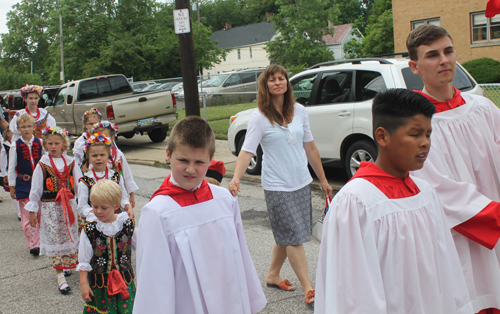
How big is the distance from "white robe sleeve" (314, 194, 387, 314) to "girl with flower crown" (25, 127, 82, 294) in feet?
12.6

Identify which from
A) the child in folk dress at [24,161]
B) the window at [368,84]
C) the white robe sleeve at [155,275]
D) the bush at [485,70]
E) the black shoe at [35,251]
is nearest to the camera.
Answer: the white robe sleeve at [155,275]

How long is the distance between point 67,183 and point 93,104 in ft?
28.7

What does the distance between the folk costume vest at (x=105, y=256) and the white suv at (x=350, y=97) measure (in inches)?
176

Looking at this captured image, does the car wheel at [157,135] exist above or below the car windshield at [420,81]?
below

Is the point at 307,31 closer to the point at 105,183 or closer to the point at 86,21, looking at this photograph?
the point at 86,21

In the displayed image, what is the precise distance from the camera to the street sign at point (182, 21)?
9570 millimetres

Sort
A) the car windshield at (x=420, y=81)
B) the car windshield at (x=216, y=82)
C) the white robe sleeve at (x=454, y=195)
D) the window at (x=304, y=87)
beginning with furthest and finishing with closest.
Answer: the car windshield at (x=216, y=82) < the window at (x=304, y=87) < the car windshield at (x=420, y=81) < the white robe sleeve at (x=454, y=195)

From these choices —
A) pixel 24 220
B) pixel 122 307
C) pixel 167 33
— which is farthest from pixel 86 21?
pixel 122 307

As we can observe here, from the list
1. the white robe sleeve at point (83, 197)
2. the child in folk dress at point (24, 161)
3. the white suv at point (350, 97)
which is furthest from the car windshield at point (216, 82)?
the white robe sleeve at point (83, 197)

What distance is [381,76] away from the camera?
7207mm

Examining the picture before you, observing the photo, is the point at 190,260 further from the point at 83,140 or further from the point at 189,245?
the point at 83,140

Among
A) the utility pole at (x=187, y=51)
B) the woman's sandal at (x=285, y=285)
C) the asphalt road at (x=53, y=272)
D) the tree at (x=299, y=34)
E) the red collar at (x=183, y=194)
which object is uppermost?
Result: the tree at (x=299, y=34)

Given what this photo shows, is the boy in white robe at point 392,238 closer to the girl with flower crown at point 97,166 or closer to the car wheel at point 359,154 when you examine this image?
the girl with flower crown at point 97,166

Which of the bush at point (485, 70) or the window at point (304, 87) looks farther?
the bush at point (485, 70)
